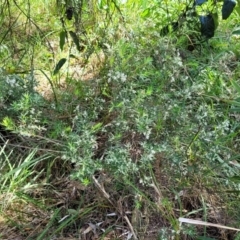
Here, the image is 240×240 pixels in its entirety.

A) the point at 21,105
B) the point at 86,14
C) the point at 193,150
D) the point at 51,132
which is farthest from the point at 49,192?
the point at 86,14

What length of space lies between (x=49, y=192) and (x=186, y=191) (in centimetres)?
46

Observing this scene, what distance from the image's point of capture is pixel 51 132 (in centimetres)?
172

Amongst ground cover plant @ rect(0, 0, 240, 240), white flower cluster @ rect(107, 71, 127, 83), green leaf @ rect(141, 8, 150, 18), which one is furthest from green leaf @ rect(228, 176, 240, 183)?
green leaf @ rect(141, 8, 150, 18)

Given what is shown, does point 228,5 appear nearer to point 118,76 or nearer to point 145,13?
point 118,76

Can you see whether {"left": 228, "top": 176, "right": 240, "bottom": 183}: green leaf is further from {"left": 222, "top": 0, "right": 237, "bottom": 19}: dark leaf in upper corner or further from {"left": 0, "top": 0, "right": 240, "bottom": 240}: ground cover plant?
{"left": 222, "top": 0, "right": 237, "bottom": 19}: dark leaf in upper corner

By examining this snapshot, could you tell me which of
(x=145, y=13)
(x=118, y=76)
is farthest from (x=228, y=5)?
(x=145, y=13)

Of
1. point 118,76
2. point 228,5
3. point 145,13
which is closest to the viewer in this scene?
point 228,5

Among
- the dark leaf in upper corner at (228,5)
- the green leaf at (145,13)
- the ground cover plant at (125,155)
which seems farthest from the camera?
the green leaf at (145,13)

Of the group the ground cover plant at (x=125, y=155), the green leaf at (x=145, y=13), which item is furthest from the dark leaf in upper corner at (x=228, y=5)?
the green leaf at (x=145, y=13)

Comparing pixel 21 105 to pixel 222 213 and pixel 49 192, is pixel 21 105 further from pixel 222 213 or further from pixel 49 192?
pixel 222 213

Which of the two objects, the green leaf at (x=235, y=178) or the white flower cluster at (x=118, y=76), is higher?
the white flower cluster at (x=118, y=76)

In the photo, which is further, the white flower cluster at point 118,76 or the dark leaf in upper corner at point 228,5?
the white flower cluster at point 118,76

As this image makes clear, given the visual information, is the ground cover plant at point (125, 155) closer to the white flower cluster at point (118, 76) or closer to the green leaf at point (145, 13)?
the white flower cluster at point (118, 76)

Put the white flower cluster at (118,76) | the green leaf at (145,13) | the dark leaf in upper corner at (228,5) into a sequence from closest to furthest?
1. the dark leaf in upper corner at (228,5)
2. the white flower cluster at (118,76)
3. the green leaf at (145,13)
